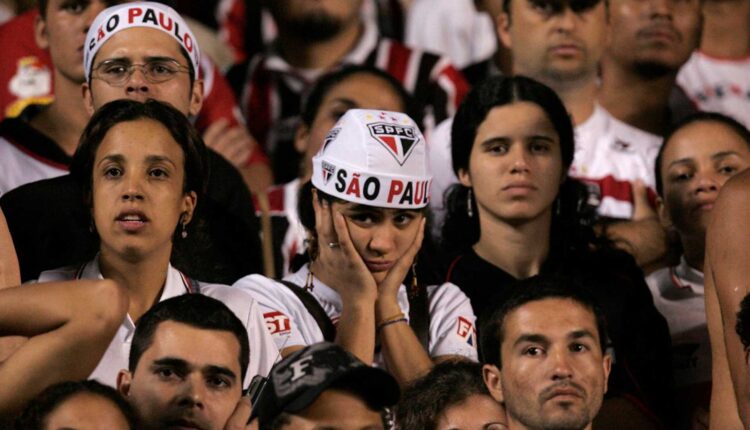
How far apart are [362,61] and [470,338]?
272 cm

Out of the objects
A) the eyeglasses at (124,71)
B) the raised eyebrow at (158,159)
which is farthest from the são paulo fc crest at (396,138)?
the eyeglasses at (124,71)

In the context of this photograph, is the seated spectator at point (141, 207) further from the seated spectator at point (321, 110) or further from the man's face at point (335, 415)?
the seated spectator at point (321, 110)

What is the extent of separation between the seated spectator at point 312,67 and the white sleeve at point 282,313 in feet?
7.72

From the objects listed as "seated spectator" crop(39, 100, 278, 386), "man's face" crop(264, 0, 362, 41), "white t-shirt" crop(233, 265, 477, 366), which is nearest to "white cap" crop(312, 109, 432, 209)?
"white t-shirt" crop(233, 265, 477, 366)

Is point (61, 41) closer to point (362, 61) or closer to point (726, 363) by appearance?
point (362, 61)

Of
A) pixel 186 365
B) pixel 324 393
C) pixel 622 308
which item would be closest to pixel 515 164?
pixel 622 308

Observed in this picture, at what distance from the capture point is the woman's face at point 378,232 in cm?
615

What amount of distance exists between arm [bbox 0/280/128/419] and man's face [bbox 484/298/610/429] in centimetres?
136

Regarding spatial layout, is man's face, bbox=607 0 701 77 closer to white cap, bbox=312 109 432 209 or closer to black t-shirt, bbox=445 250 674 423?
black t-shirt, bbox=445 250 674 423

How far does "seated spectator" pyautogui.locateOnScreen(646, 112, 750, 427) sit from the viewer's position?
22.9 ft

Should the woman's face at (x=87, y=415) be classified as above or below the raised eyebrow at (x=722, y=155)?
below

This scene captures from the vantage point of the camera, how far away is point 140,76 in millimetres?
6625

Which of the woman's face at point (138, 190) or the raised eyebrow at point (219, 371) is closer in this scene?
the raised eyebrow at point (219, 371)

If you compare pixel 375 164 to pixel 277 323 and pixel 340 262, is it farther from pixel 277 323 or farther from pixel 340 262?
pixel 277 323
